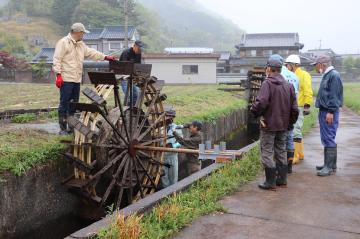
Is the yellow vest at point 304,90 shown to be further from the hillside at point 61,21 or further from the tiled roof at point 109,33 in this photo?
the hillside at point 61,21

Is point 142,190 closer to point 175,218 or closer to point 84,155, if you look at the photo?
point 84,155

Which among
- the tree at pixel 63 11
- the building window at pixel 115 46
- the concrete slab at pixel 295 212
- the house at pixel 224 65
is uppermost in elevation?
the tree at pixel 63 11

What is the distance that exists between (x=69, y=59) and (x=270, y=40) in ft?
164

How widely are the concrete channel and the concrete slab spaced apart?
104cm

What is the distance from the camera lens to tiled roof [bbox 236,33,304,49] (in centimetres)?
5331

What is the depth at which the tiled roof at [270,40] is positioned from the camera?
53.3 metres

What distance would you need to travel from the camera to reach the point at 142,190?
862 centimetres

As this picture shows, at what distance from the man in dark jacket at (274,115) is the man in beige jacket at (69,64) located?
351cm

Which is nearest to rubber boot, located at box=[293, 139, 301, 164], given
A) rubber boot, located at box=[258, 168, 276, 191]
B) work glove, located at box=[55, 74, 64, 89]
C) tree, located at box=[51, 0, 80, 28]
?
rubber boot, located at box=[258, 168, 276, 191]

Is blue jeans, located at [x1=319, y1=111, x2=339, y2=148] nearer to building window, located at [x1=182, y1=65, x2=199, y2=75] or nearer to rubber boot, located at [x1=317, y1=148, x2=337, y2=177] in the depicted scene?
rubber boot, located at [x1=317, y1=148, x2=337, y2=177]

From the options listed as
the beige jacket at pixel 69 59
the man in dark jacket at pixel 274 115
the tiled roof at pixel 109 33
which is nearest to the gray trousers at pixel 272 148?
the man in dark jacket at pixel 274 115

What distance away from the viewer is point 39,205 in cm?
663

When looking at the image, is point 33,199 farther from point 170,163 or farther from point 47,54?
point 47,54

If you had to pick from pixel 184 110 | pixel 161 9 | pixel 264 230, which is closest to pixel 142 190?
pixel 264 230
